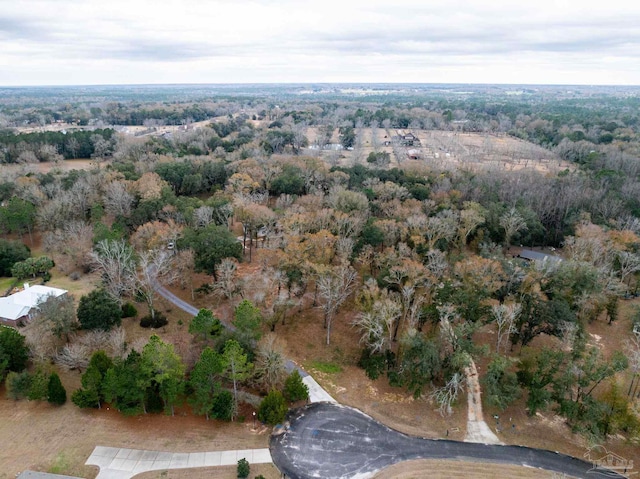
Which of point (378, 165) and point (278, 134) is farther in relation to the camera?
point (278, 134)

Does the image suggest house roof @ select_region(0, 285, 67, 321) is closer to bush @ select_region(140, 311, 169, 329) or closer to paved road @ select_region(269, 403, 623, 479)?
bush @ select_region(140, 311, 169, 329)

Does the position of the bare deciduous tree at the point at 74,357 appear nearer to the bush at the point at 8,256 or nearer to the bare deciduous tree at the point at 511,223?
the bush at the point at 8,256

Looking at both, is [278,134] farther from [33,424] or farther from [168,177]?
[33,424]

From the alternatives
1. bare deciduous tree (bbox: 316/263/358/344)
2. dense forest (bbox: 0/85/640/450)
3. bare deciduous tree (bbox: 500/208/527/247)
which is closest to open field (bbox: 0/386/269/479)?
dense forest (bbox: 0/85/640/450)

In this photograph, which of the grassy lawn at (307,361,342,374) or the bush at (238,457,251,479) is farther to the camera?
the grassy lawn at (307,361,342,374)

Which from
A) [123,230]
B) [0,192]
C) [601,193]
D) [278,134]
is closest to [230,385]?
[123,230]

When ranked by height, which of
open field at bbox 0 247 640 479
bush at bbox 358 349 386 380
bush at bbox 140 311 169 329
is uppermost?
bush at bbox 140 311 169 329

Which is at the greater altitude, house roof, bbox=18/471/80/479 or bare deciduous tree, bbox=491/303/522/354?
bare deciduous tree, bbox=491/303/522/354
